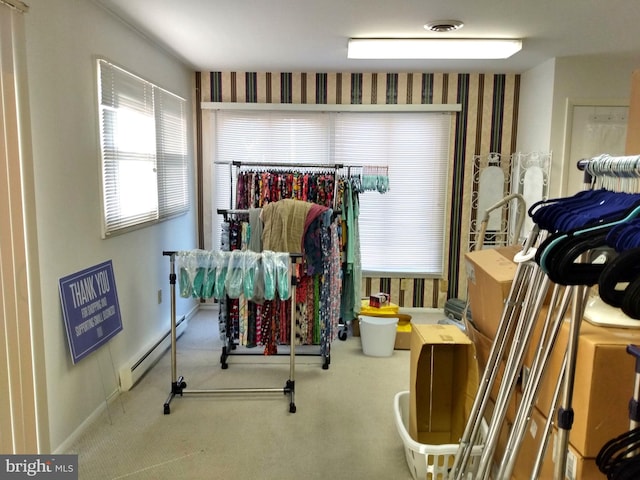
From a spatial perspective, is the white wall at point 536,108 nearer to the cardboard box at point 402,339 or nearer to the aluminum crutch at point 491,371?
the cardboard box at point 402,339

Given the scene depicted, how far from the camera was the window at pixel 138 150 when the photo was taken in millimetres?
Answer: 2975

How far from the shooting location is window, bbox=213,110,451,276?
15.9ft

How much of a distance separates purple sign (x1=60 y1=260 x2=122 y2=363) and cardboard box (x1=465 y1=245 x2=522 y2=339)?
2.18 metres

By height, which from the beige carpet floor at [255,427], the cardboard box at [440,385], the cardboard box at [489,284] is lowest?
the beige carpet floor at [255,427]

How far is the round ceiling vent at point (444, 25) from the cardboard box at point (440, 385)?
6.54ft

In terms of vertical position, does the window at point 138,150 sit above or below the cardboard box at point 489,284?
above

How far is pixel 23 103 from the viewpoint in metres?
2.11

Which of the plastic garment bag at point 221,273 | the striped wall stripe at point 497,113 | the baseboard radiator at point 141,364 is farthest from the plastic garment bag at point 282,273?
the striped wall stripe at point 497,113

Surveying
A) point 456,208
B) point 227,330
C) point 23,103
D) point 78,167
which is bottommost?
point 227,330

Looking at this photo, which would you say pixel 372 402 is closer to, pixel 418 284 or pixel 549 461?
pixel 549 461

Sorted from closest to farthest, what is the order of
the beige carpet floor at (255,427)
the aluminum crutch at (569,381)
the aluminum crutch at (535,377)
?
1. the aluminum crutch at (569,381)
2. the aluminum crutch at (535,377)
3. the beige carpet floor at (255,427)

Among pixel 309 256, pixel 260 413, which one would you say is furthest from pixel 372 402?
pixel 309 256

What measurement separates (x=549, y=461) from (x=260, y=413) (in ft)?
5.89

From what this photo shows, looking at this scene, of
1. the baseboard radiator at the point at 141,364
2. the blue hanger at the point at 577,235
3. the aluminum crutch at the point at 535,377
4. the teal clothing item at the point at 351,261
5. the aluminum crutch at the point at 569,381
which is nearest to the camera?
the blue hanger at the point at 577,235
